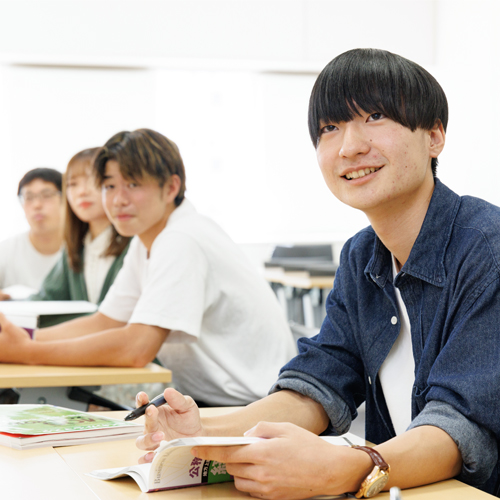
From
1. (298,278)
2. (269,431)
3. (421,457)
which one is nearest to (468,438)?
(421,457)

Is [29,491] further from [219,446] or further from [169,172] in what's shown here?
[169,172]

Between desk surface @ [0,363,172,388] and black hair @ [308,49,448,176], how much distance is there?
0.96m

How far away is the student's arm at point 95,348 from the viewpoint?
6.18ft

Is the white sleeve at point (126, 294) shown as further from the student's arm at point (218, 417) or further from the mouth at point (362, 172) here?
the mouth at point (362, 172)

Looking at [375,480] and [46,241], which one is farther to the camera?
[46,241]

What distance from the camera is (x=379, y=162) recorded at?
1126 millimetres

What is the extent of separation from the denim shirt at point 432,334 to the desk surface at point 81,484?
0.29 ft

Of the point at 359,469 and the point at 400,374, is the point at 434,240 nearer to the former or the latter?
the point at 400,374

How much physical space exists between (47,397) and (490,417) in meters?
1.43

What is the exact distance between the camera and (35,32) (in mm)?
5230

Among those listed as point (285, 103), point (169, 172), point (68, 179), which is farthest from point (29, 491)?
point (285, 103)

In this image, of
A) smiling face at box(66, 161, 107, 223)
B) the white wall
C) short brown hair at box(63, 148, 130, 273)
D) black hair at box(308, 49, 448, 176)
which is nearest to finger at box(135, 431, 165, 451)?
black hair at box(308, 49, 448, 176)

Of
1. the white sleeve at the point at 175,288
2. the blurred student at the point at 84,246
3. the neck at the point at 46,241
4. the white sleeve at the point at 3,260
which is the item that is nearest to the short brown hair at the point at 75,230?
the blurred student at the point at 84,246

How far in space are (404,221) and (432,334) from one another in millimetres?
213
